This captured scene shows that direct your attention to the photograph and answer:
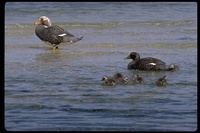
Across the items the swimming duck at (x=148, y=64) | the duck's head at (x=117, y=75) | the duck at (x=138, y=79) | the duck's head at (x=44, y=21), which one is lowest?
the swimming duck at (x=148, y=64)

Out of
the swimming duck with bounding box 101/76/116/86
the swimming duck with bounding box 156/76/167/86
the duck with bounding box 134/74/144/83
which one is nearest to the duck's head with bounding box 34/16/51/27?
the duck with bounding box 134/74/144/83

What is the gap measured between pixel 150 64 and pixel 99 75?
1.00 meters

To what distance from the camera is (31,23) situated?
695 inches

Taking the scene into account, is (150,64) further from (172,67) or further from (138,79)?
(138,79)

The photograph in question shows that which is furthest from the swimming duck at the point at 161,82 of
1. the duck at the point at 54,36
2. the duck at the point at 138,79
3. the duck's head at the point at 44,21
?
the duck's head at the point at 44,21

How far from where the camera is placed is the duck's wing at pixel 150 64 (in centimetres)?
1134

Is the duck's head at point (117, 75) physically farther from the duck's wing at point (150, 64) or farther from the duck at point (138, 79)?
the duck's wing at point (150, 64)

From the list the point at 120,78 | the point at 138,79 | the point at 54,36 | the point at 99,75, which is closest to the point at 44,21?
the point at 54,36

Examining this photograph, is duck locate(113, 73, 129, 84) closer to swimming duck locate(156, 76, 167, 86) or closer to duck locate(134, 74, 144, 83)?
duck locate(134, 74, 144, 83)

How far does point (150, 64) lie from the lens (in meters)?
11.4

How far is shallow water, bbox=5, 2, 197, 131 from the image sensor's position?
26.7 feet

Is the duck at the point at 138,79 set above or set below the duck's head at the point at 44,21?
below

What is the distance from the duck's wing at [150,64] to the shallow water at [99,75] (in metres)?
0.16

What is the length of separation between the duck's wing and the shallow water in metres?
0.16
